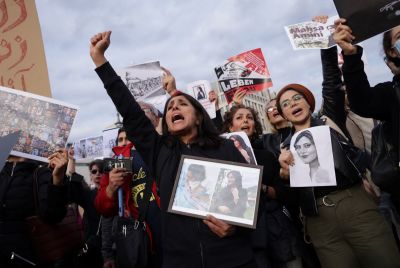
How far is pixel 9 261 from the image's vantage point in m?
2.65

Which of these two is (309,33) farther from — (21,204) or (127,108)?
(21,204)

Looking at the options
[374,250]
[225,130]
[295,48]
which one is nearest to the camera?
[374,250]

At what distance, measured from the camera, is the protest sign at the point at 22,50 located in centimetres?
318

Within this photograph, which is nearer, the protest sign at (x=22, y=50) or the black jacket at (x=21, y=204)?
the black jacket at (x=21, y=204)

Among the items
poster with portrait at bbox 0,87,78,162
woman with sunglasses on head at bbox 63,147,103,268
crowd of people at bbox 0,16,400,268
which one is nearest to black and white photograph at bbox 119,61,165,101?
crowd of people at bbox 0,16,400,268

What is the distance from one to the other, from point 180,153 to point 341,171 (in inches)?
50.8

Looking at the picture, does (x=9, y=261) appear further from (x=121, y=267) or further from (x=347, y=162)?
(x=347, y=162)

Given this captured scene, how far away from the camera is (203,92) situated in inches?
189

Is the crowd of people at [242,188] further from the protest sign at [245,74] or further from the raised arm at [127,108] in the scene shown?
the protest sign at [245,74]

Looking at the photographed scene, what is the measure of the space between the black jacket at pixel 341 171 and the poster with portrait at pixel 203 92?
6.72 feet

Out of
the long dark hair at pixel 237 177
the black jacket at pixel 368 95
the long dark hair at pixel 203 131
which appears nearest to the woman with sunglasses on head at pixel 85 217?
the long dark hair at pixel 203 131

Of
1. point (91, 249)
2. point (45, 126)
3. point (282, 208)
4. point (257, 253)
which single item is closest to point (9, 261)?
point (45, 126)

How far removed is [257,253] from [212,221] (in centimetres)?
111

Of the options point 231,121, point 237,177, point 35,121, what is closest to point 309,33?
point 231,121
